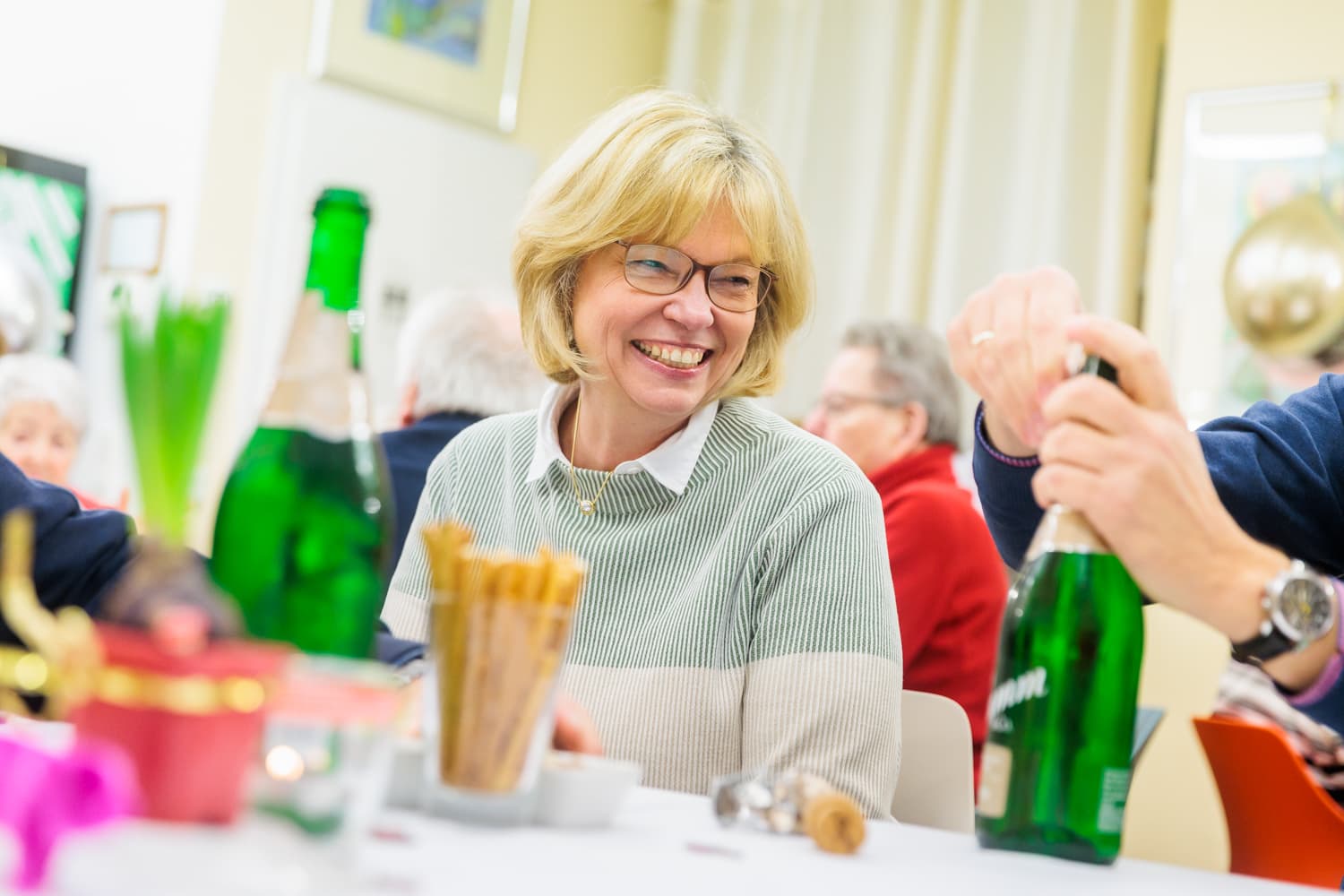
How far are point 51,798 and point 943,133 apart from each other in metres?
5.02

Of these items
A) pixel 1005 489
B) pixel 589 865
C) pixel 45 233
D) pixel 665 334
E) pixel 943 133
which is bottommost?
pixel 589 865

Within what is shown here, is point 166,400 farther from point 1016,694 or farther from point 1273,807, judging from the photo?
point 1273,807

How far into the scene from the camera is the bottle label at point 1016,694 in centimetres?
90

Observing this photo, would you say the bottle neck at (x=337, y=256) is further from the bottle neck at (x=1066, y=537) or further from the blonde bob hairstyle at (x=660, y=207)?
the blonde bob hairstyle at (x=660, y=207)

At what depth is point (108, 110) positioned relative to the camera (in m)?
4.99

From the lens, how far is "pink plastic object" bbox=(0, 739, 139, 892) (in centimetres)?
51

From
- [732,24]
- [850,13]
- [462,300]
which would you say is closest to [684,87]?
[732,24]

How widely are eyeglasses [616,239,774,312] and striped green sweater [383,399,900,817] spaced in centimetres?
16

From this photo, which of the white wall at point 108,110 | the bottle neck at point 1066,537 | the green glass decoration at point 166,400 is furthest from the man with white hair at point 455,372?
the green glass decoration at point 166,400

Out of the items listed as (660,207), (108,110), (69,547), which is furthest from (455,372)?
(108,110)

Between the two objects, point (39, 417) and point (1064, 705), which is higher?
point (39, 417)

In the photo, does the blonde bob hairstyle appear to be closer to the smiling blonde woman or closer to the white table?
the smiling blonde woman

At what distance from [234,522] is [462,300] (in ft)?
8.12

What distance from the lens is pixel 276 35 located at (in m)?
4.81
